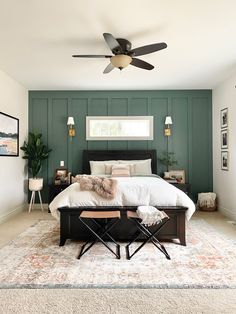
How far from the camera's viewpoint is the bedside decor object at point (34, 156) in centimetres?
555

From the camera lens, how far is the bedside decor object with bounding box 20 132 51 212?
5.55 meters

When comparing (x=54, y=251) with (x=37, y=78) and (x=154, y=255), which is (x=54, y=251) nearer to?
(x=154, y=255)

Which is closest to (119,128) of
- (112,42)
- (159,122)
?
(159,122)

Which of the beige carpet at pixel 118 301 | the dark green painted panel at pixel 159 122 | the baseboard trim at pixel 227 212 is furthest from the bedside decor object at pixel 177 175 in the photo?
the beige carpet at pixel 118 301

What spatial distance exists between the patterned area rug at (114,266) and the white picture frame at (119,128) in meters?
2.92

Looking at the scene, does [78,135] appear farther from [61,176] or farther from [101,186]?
[101,186]

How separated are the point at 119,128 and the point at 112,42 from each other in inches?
123

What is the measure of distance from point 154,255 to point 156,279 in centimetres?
63

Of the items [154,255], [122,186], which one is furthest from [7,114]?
[154,255]

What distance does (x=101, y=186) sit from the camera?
3.47m

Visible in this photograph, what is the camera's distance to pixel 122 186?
353cm

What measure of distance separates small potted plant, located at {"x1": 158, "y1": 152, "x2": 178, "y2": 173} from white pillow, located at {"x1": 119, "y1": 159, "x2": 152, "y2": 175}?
1.40ft

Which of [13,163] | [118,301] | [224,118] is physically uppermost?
[224,118]

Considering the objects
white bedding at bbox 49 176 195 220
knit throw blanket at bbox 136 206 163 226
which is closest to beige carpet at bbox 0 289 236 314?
knit throw blanket at bbox 136 206 163 226
